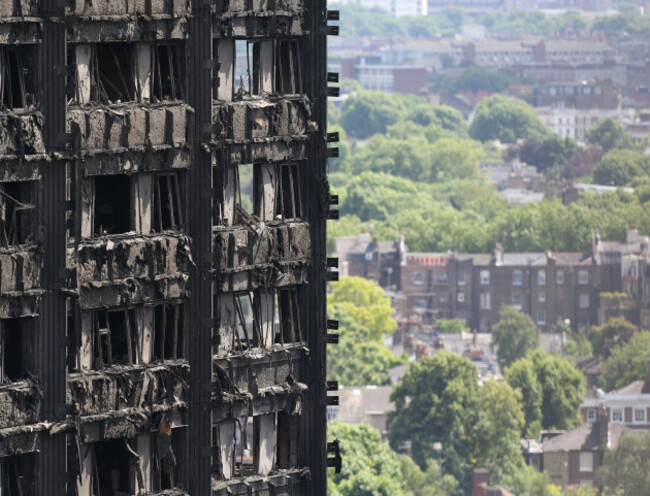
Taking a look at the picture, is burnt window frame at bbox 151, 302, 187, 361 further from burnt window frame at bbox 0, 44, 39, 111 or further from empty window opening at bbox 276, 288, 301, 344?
burnt window frame at bbox 0, 44, 39, 111

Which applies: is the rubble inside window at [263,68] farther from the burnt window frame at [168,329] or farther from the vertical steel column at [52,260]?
the vertical steel column at [52,260]

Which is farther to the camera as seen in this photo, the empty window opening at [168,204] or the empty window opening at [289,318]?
the empty window opening at [289,318]

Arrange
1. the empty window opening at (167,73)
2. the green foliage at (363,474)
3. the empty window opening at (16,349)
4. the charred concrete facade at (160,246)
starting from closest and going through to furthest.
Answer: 1. the charred concrete facade at (160,246)
2. the empty window opening at (16,349)
3. the empty window opening at (167,73)
4. the green foliage at (363,474)

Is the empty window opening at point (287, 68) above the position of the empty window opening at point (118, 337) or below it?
above

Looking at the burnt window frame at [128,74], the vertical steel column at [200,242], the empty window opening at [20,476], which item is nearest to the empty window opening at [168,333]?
the vertical steel column at [200,242]

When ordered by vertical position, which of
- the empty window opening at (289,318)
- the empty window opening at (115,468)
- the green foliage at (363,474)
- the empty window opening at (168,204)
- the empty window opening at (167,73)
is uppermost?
the empty window opening at (167,73)

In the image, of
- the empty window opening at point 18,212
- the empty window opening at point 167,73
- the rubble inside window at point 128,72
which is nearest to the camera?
the empty window opening at point 18,212
